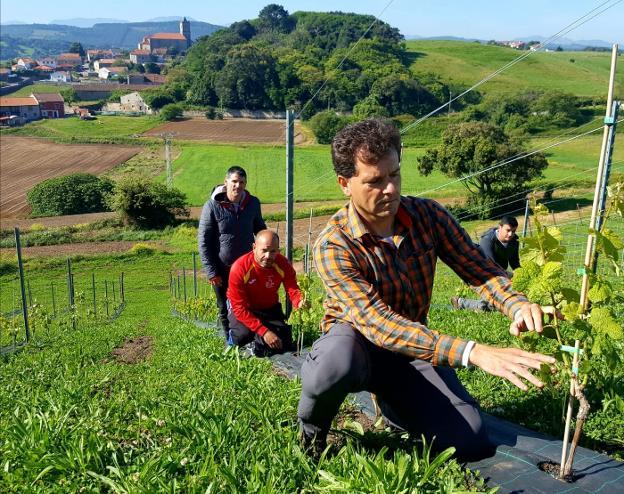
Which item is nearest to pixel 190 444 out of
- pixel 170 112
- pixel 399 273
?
pixel 399 273

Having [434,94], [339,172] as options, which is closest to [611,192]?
[339,172]

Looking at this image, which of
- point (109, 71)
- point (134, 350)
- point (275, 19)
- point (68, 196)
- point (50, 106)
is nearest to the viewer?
point (134, 350)

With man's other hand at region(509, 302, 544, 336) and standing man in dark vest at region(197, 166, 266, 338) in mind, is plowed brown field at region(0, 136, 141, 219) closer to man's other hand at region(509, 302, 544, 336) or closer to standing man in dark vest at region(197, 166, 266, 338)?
standing man in dark vest at region(197, 166, 266, 338)

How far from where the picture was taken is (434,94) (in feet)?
226

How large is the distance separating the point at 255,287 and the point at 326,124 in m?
54.5

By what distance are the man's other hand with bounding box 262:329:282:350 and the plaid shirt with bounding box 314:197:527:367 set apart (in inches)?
66.7

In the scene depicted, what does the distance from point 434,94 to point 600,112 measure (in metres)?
20.8

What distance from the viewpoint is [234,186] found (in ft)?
18.7

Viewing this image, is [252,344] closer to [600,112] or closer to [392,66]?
[600,112]

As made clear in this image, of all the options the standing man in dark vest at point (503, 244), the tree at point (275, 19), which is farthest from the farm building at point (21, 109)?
the standing man in dark vest at point (503, 244)

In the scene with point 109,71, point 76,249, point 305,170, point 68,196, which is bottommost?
point 76,249

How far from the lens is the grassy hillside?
74575mm

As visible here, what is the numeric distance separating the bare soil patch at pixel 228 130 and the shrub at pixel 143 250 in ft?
102

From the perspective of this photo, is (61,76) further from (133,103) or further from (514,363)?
(514,363)
